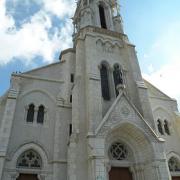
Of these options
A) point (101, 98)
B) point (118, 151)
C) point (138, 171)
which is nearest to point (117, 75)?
point (101, 98)

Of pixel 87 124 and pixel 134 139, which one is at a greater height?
pixel 87 124

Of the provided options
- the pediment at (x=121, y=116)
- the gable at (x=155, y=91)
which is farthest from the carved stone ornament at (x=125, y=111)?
the gable at (x=155, y=91)

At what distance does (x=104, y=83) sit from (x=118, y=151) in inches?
243

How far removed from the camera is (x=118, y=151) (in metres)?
14.9

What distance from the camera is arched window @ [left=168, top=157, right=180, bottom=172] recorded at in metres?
16.6

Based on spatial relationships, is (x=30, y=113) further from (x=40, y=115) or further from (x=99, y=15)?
(x=99, y=15)

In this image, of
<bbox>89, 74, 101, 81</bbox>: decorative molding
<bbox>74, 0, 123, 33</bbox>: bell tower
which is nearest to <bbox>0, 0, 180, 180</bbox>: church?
<bbox>89, 74, 101, 81</bbox>: decorative molding

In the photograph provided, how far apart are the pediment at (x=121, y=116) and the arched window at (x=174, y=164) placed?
14.7ft

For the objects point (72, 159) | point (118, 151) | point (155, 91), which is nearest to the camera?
point (72, 159)

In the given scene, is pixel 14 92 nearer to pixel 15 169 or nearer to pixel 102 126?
pixel 15 169

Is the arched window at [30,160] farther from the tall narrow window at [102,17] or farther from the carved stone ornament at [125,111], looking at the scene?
the tall narrow window at [102,17]

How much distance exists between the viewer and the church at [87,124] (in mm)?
13141

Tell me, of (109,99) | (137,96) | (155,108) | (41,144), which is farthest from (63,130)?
(155,108)

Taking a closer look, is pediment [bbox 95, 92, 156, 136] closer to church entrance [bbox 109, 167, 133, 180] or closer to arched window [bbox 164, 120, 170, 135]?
church entrance [bbox 109, 167, 133, 180]
